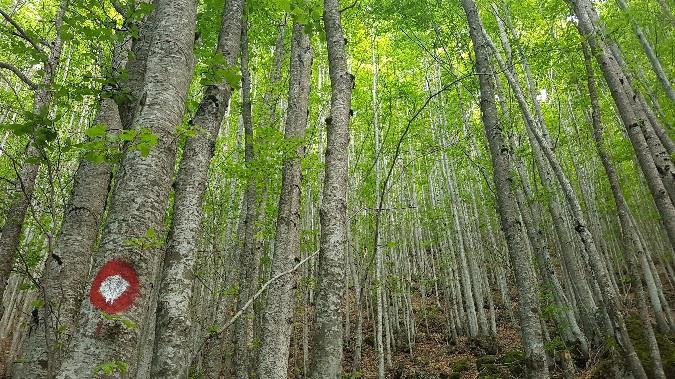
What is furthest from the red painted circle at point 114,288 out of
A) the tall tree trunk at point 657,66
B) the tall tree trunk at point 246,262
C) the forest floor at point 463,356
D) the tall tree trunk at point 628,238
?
the tall tree trunk at point 657,66

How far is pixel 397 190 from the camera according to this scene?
17.0 metres

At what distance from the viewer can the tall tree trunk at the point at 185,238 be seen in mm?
2211

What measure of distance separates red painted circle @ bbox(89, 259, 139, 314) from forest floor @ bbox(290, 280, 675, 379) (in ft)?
26.3

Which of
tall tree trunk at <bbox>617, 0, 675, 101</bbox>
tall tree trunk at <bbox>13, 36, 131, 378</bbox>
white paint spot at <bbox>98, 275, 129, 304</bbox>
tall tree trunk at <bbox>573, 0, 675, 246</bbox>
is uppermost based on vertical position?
tall tree trunk at <bbox>617, 0, 675, 101</bbox>


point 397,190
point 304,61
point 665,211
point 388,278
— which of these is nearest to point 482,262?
point 397,190

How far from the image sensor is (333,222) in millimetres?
2756

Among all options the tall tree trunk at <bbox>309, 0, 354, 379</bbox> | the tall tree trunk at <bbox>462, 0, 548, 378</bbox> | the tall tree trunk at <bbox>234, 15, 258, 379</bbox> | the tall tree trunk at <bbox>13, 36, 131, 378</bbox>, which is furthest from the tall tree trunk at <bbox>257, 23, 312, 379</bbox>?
the tall tree trunk at <bbox>462, 0, 548, 378</bbox>

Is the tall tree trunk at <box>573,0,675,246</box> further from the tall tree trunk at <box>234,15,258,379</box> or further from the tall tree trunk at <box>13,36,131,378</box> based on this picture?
the tall tree trunk at <box>13,36,131,378</box>

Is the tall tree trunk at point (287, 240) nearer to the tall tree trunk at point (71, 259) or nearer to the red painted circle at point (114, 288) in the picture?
the tall tree trunk at point (71, 259)

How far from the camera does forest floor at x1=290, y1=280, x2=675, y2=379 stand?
7.81m

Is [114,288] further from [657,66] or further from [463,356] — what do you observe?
[463,356]

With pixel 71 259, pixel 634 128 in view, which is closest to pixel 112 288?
pixel 71 259

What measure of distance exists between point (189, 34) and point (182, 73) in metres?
0.28

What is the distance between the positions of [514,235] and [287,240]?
253 centimetres
